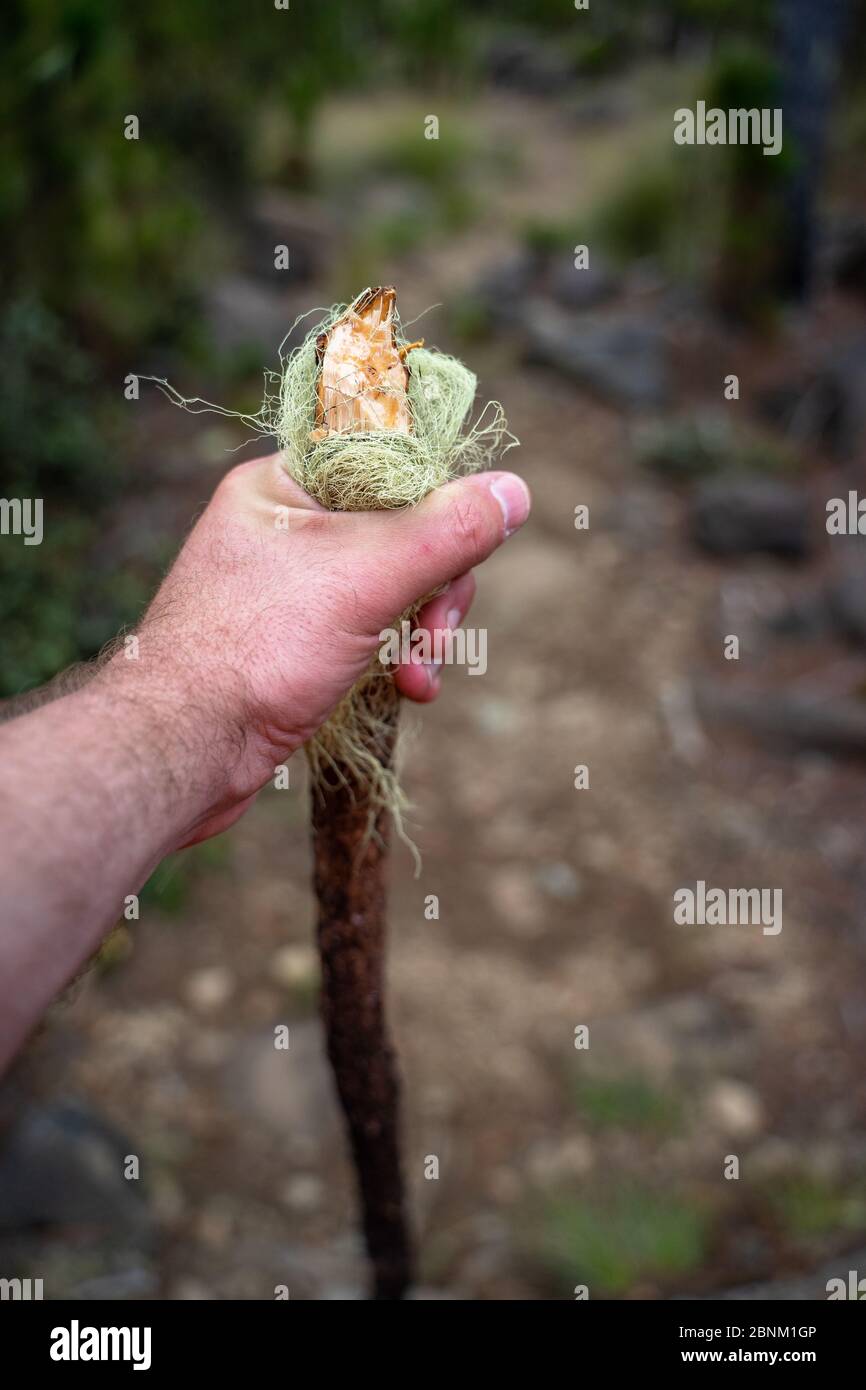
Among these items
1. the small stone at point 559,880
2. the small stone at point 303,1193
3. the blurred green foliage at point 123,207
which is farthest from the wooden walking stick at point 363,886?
the blurred green foliage at point 123,207

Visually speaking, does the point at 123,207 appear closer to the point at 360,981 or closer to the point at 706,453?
the point at 706,453

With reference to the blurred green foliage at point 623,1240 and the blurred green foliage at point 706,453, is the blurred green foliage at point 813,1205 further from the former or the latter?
the blurred green foliage at point 706,453

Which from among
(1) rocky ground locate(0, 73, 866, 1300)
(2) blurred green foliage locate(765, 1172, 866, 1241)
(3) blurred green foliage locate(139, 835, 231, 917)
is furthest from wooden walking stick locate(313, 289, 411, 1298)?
(3) blurred green foliage locate(139, 835, 231, 917)

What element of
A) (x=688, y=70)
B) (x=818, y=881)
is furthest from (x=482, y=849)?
(x=688, y=70)

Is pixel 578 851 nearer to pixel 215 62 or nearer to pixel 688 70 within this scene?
pixel 215 62

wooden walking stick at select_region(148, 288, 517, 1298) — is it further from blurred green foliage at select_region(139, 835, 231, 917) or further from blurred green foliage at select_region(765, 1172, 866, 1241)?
blurred green foliage at select_region(139, 835, 231, 917)
